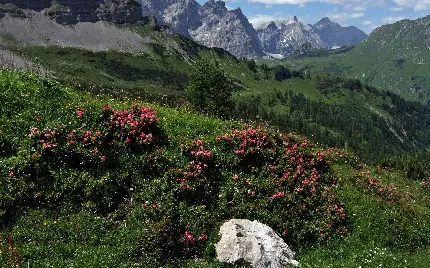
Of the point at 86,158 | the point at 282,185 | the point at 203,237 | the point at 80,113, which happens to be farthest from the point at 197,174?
the point at 80,113

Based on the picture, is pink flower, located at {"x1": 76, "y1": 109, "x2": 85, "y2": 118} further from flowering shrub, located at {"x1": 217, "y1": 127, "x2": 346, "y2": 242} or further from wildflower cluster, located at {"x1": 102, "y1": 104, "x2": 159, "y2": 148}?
flowering shrub, located at {"x1": 217, "y1": 127, "x2": 346, "y2": 242}

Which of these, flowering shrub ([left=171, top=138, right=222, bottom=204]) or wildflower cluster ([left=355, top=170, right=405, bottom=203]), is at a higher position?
flowering shrub ([left=171, top=138, right=222, bottom=204])

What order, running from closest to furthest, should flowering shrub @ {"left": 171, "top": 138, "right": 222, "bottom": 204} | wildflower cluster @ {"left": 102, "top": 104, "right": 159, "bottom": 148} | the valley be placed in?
the valley, flowering shrub @ {"left": 171, "top": 138, "right": 222, "bottom": 204}, wildflower cluster @ {"left": 102, "top": 104, "right": 159, "bottom": 148}

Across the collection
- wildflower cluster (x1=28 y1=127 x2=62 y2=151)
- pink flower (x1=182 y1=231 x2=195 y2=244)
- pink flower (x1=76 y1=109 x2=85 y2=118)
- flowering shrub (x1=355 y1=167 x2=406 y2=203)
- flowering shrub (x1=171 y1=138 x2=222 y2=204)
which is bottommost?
pink flower (x1=182 y1=231 x2=195 y2=244)

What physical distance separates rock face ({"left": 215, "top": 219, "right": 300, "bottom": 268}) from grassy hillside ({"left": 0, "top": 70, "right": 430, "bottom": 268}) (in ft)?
2.26

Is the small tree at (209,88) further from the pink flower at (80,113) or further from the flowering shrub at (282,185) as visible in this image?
the pink flower at (80,113)

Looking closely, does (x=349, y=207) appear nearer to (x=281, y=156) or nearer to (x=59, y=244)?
(x=281, y=156)

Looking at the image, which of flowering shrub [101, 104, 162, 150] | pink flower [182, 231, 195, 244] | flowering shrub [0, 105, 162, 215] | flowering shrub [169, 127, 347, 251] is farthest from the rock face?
flowering shrub [101, 104, 162, 150]

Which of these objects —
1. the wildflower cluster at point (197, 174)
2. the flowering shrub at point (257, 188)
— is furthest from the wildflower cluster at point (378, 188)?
the wildflower cluster at point (197, 174)

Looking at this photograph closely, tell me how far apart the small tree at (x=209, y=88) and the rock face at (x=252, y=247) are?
55.7 meters

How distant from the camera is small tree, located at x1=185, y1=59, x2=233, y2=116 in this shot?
77.4m

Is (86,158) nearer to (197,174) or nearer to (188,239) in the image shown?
(197,174)

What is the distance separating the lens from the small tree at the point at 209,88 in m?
77.4

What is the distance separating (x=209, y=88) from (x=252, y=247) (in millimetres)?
63717
